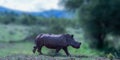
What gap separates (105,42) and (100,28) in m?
1.70

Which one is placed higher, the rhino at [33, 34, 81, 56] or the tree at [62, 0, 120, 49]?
the tree at [62, 0, 120, 49]

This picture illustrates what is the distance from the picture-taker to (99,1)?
41219 mm

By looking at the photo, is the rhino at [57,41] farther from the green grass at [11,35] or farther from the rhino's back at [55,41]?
the green grass at [11,35]

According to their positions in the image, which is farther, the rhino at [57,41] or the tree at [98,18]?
the tree at [98,18]

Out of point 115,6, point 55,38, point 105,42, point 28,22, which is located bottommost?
point 55,38

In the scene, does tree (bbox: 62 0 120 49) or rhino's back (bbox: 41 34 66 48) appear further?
tree (bbox: 62 0 120 49)

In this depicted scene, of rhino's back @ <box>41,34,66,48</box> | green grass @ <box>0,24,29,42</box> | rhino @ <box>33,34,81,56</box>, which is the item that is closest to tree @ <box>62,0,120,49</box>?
green grass @ <box>0,24,29,42</box>

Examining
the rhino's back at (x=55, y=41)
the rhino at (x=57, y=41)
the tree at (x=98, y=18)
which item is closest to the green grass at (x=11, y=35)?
the tree at (x=98, y=18)

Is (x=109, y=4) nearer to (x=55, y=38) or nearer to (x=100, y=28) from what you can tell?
(x=100, y=28)

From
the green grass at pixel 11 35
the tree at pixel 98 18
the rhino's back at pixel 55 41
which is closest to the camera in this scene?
the rhino's back at pixel 55 41

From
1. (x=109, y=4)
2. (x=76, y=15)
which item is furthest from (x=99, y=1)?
(x=76, y=15)

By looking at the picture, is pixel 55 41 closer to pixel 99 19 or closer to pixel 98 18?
pixel 98 18

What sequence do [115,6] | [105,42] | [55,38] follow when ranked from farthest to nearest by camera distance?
Answer: [105,42] → [115,6] → [55,38]

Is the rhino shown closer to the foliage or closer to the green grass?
the foliage
